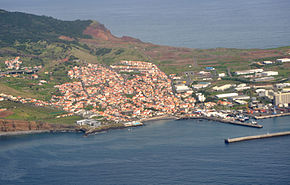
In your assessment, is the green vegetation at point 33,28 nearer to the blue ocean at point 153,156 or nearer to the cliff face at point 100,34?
Answer: the cliff face at point 100,34

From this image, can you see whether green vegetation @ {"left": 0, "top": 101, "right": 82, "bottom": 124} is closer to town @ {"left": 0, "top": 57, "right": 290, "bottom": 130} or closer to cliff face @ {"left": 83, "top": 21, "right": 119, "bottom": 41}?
town @ {"left": 0, "top": 57, "right": 290, "bottom": 130}

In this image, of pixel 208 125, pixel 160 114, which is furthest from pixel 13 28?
pixel 208 125

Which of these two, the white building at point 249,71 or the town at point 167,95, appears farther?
the white building at point 249,71

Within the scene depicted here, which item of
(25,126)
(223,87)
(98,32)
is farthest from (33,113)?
(98,32)

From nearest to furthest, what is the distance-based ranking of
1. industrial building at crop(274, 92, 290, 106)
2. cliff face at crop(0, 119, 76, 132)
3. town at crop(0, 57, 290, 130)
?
cliff face at crop(0, 119, 76, 132) < town at crop(0, 57, 290, 130) < industrial building at crop(274, 92, 290, 106)

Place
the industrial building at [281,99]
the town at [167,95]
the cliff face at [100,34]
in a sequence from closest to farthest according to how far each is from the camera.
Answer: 1. the town at [167,95]
2. the industrial building at [281,99]
3. the cliff face at [100,34]

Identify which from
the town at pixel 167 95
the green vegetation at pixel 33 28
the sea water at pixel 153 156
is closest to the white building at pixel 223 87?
the town at pixel 167 95

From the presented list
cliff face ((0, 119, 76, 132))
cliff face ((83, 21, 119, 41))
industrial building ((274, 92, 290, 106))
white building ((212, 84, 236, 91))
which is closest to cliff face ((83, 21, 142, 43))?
cliff face ((83, 21, 119, 41))
